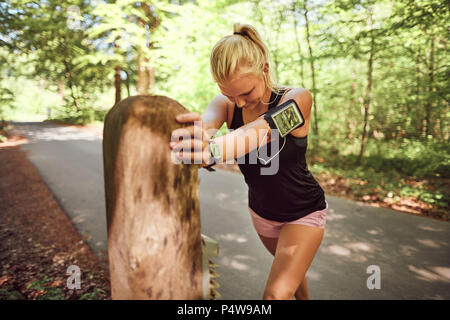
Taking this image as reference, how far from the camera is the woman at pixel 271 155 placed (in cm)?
122

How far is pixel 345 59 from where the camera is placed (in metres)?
7.35

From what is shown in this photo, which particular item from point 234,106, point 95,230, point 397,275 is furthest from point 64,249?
point 397,275

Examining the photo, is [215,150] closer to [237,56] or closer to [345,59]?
[237,56]

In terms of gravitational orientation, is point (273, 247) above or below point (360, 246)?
above

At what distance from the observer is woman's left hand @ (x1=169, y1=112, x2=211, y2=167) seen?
0.81 metres

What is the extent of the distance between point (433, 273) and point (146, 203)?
3791 millimetres

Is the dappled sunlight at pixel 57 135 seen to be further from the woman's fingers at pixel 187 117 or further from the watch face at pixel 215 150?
the woman's fingers at pixel 187 117

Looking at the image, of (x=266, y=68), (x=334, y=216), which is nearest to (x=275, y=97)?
(x=266, y=68)

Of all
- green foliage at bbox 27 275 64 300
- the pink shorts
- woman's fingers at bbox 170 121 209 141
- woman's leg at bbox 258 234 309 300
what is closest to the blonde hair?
woman's fingers at bbox 170 121 209 141

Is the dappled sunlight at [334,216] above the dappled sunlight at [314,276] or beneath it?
above

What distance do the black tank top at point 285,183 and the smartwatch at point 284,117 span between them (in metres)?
0.22

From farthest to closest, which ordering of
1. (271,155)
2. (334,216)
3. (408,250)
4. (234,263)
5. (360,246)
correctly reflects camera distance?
(334,216), (360,246), (408,250), (234,263), (271,155)

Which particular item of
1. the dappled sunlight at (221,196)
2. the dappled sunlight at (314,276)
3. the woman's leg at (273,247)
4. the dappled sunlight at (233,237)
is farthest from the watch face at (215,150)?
the dappled sunlight at (221,196)
